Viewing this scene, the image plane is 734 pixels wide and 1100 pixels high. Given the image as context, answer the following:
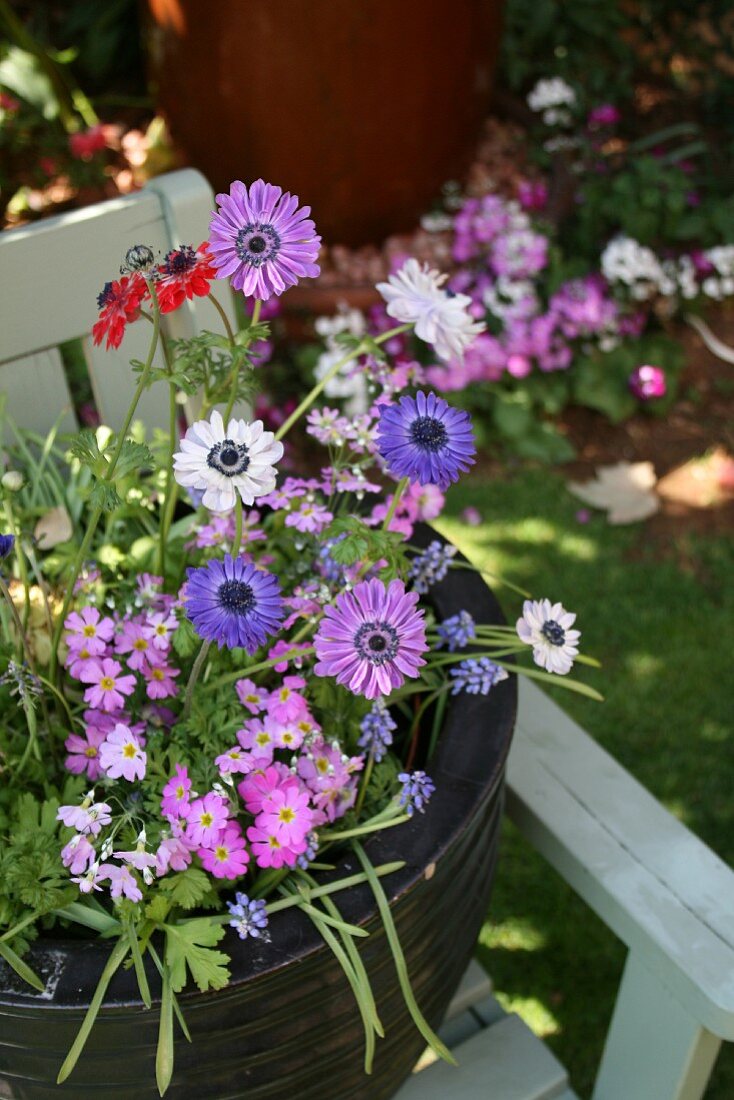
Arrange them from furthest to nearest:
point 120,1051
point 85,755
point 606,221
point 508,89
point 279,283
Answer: point 508,89 < point 606,221 < point 85,755 < point 120,1051 < point 279,283

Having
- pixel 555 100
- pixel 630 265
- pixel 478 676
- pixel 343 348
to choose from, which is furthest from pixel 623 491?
pixel 478 676

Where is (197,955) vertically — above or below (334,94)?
below

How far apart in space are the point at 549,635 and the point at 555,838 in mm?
355

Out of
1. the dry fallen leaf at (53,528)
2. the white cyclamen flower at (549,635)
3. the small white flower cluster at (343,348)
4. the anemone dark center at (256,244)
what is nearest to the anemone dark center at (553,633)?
the white cyclamen flower at (549,635)

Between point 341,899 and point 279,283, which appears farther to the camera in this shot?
point 341,899

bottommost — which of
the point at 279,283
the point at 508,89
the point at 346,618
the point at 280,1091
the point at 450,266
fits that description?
the point at 280,1091

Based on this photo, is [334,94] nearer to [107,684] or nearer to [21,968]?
[107,684]

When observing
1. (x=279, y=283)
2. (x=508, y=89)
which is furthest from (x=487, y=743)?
(x=508, y=89)

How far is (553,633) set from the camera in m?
0.81

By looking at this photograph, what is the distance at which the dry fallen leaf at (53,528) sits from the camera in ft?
3.50

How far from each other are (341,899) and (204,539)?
13.1 inches

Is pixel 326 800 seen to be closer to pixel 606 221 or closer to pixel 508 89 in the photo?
pixel 606 221

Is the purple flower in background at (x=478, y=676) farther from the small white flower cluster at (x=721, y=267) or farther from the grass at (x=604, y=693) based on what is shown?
the small white flower cluster at (x=721, y=267)

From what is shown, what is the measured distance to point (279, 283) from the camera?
0.67 m
